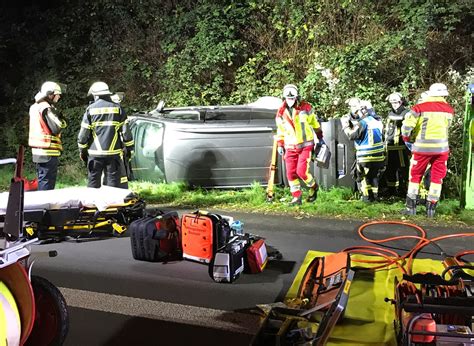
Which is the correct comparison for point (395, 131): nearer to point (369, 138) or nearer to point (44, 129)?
point (369, 138)

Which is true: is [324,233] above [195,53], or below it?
below

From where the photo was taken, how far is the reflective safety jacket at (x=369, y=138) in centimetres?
706

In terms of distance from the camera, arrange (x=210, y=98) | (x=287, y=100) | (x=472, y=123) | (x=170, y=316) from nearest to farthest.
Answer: (x=170, y=316) → (x=472, y=123) → (x=287, y=100) → (x=210, y=98)

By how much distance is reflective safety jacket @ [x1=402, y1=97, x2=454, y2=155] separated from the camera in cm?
647

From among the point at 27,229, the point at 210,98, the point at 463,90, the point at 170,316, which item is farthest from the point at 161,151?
the point at 463,90

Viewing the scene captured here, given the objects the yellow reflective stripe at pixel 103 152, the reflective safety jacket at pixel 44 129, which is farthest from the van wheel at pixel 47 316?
the reflective safety jacket at pixel 44 129

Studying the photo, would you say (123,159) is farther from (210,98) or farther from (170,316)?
(210,98)

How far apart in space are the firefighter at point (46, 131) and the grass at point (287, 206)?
1.70 metres

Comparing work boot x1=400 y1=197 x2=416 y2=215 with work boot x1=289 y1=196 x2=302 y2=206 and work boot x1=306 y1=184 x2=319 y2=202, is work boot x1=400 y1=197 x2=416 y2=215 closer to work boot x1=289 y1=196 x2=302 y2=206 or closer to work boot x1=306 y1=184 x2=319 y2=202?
work boot x1=306 y1=184 x2=319 y2=202

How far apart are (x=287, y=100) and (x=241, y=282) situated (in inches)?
131

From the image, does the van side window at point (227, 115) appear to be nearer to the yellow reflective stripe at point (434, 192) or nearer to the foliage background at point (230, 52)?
the foliage background at point (230, 52)

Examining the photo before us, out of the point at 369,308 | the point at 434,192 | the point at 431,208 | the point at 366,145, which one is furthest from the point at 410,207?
the point at 369,308

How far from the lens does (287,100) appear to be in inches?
281

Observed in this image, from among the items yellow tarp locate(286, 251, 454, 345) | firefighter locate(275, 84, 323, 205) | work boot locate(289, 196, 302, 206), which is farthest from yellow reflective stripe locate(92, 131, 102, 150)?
yellow tarp locate(286, 251, 454, 345)
